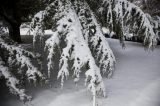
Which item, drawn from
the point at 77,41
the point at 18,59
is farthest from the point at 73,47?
the point at 18,59

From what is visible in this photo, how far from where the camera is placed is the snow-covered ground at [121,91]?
552 cm

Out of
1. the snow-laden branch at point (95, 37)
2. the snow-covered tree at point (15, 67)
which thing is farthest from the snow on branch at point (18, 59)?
the snow-laden branch at point (95, 37)

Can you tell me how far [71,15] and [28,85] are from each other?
185 centimetres

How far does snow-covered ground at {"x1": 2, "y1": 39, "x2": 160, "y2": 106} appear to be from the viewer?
5516 millimetres

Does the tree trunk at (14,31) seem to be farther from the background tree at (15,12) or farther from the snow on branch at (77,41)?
the snow on branch at (77,41)

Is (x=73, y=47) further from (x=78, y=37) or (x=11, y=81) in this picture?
(x=11, y=81)

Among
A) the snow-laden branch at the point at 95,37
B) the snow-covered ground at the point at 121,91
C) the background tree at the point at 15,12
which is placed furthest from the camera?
the background tree at the point at 15,12

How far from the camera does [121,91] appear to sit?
596cm

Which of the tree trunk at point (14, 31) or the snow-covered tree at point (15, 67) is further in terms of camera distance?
the tree trunk at point (14, 31)

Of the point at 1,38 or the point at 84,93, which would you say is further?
the point at 84,93

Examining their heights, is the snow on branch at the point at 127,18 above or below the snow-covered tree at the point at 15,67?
above

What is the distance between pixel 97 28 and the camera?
233 inches

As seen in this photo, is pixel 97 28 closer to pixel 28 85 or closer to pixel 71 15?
pixel 71 15

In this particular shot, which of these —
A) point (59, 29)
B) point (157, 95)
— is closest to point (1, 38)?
point (59, 29)
